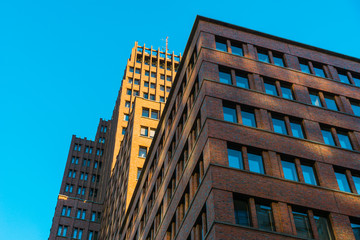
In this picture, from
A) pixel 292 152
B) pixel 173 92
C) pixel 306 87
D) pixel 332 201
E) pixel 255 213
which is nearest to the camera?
pixel 255 213

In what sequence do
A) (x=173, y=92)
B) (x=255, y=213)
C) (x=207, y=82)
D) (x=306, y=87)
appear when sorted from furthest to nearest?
(x=173, y=92) → (x=306, y=87) → (x=207, y=82) → (x=255, y=213)

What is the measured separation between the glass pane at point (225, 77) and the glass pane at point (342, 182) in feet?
36.0

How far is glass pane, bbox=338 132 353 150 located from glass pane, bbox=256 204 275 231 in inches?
444

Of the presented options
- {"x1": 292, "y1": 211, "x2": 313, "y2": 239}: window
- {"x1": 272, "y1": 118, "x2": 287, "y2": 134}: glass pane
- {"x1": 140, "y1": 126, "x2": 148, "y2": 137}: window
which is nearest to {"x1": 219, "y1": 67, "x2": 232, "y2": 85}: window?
{"x1": 272, "y1": 118, "x2": 287, "y2": 134}: glass pane

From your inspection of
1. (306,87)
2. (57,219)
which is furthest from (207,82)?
(57,219)

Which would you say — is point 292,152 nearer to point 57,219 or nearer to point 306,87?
point 306,87

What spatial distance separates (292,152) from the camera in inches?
1364

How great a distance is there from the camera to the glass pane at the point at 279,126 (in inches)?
1448

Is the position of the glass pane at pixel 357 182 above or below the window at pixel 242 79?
below

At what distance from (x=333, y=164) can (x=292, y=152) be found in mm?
3181

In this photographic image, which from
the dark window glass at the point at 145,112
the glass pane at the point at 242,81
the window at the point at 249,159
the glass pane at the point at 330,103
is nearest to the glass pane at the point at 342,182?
the window at the point at 249,159

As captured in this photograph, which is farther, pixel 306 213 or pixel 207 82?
pixel 207 82

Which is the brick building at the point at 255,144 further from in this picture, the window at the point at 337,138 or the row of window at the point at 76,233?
the row of window at the point at 76,233

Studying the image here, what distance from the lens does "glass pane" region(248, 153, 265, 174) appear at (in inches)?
1288
